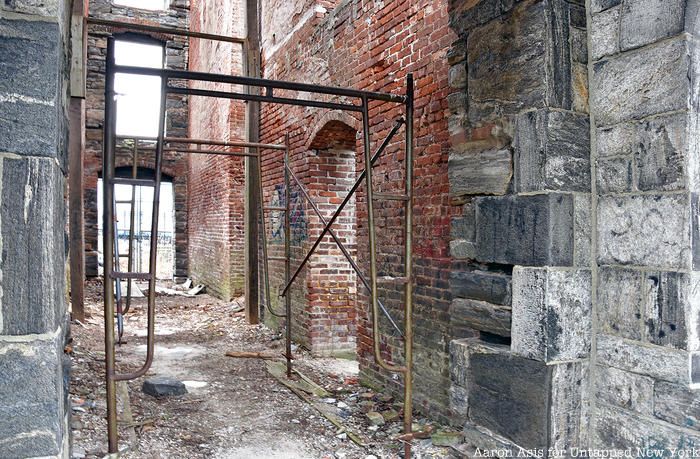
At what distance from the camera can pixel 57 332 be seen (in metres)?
1.85

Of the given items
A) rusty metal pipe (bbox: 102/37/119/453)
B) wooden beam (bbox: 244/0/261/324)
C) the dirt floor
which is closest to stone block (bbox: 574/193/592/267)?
the dirt floor

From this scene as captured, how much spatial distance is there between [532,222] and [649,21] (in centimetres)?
84

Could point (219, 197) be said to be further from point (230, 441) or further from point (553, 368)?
point (553, 368)

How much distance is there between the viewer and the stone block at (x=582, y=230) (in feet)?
7.20

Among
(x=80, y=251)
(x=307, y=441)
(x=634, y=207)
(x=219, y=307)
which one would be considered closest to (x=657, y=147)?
(x=634, y=207)

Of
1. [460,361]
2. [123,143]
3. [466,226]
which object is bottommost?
[460,361]

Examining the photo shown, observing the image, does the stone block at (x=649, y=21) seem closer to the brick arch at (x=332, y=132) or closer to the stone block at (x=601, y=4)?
the stone block at (x=601, y=4)

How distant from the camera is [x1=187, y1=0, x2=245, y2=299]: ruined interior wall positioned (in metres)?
9.70

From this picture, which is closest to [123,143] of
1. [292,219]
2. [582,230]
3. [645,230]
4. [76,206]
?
[76,206]

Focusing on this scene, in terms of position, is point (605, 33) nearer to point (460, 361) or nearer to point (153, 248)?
point (460, 361)

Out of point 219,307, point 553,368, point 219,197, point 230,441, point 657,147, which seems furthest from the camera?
point 219,197

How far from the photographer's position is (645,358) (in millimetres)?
2041

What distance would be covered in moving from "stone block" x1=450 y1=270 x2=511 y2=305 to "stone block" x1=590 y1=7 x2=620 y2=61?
99 cm

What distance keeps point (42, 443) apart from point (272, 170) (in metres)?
6.21
